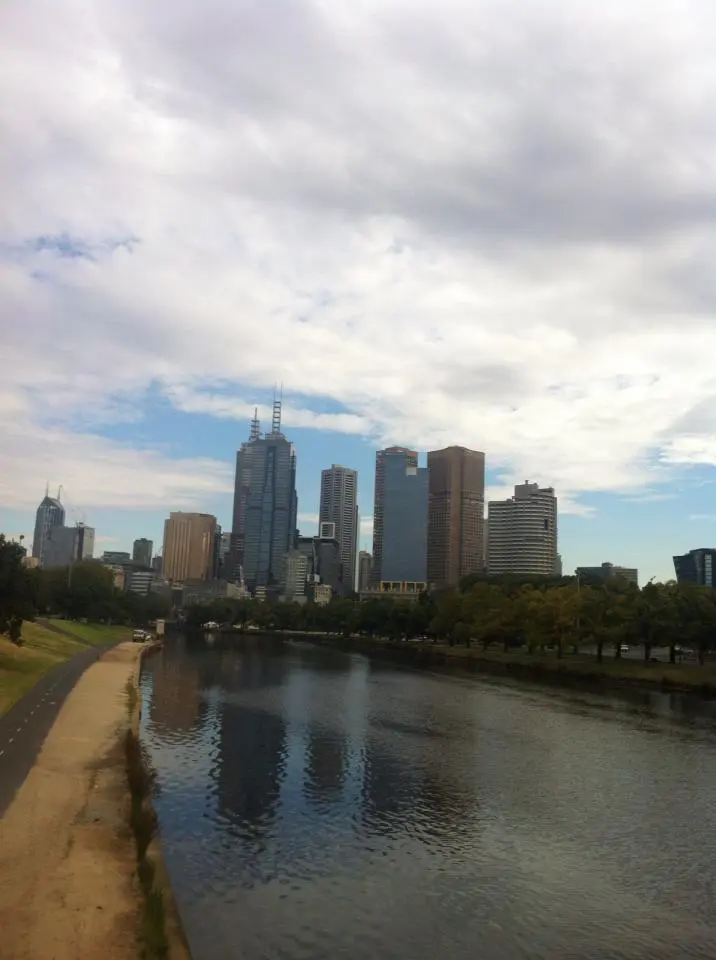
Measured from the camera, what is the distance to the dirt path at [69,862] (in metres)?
15.2

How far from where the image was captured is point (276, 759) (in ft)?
122

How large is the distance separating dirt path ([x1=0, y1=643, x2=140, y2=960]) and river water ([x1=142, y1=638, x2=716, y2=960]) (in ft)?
6.14

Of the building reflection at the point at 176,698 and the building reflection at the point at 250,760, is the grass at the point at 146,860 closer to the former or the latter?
the building reflection at the point at 250,760

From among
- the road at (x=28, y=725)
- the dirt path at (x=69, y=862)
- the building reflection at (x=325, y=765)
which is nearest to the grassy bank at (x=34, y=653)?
the road at (x=28, y=725)

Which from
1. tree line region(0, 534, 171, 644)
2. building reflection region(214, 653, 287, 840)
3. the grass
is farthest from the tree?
the grass

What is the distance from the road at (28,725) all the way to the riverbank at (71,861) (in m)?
0.47

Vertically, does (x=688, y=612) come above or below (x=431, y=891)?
above

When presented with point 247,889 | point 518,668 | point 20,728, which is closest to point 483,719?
point 20,728

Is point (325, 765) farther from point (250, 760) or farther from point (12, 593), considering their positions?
point (12, 593)

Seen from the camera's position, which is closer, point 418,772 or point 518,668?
point 418,772

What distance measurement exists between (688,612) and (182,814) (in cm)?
6897

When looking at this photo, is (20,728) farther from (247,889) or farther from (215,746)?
(247,889)

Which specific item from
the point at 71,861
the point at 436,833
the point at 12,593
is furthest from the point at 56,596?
the point at 71,861

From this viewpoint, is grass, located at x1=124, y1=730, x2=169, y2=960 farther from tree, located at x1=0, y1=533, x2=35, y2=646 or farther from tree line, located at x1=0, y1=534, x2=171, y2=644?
tree line, located at x1=0, y1=534, x2=171, y2=644
